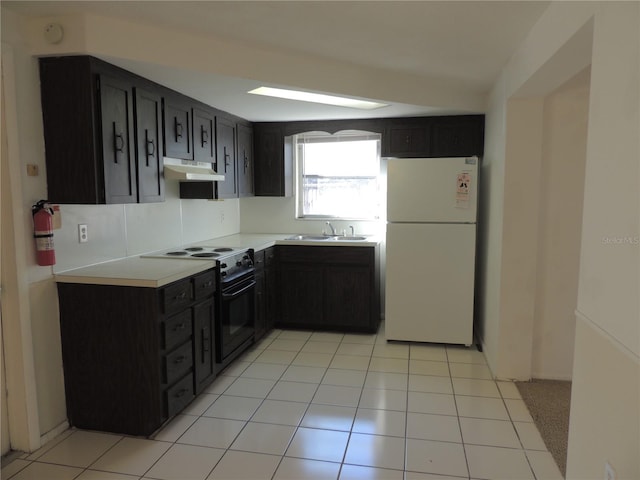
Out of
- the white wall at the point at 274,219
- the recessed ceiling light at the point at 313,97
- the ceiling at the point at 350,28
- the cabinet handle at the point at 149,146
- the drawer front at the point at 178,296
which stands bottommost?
the drawer front at the point at 178,296

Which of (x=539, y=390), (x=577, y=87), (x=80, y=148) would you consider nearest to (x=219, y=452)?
(x=80, y=148)

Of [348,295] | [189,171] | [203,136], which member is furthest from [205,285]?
[348,295]

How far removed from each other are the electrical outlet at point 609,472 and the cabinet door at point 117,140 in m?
2.59

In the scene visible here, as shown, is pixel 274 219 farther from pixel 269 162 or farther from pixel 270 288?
pixel 270 288

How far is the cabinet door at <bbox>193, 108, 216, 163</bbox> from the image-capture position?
139 inches

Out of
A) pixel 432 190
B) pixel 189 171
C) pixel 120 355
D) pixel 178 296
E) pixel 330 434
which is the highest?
pixel 189 171

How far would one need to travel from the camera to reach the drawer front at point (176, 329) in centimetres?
259

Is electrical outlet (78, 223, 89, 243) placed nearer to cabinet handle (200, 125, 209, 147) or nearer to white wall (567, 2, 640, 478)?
cabinet handle (200, 125, 209, 147)

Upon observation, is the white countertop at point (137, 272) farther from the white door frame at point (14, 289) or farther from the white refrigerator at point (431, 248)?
the white refrigerator at point (431, 248)

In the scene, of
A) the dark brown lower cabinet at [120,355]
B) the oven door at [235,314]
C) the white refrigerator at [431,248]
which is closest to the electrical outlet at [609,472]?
the dark brown lower cabinet at [120,355]

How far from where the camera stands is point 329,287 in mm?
4375

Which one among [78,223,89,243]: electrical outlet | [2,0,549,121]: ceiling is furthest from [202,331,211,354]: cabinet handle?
[2,0,549,121]: ceiling

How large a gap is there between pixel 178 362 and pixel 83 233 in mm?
990

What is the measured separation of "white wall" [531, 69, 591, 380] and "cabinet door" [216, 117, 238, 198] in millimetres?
2570
